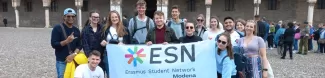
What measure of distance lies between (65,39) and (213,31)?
2.00 metres

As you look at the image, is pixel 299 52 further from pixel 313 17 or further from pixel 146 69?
pixel 313 17

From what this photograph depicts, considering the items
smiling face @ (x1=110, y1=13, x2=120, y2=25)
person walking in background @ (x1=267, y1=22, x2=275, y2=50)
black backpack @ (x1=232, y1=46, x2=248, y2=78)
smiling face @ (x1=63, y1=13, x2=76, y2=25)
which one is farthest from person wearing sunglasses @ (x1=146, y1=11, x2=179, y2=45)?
person walking in background @ (x1=267, y1=22, x2=275, y2=50)

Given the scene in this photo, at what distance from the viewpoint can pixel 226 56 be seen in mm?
3641

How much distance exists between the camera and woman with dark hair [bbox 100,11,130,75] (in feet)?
13.4

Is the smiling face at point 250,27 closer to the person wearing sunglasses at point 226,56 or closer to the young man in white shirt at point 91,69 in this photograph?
the person wearing sunglasses at point 226,56

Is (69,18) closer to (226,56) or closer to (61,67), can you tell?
(61,67)

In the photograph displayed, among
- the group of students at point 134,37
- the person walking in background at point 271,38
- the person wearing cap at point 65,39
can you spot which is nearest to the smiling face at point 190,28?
the group of students at point 134,37

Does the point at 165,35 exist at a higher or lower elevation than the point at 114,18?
lower

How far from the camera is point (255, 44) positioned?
3984mm

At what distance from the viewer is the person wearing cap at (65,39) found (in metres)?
4.01

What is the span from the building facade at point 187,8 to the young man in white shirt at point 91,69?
21.5 m

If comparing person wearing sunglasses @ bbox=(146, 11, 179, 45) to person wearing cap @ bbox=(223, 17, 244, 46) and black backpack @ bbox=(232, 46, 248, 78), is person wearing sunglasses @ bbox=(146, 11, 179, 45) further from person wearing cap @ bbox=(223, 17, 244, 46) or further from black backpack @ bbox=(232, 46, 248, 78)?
black backpack @ bbox=(232, 46, 248, 78)

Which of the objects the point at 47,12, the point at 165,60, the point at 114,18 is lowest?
the point at 165,60

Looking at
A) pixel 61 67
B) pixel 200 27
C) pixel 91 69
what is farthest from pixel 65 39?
pixel 200 27
